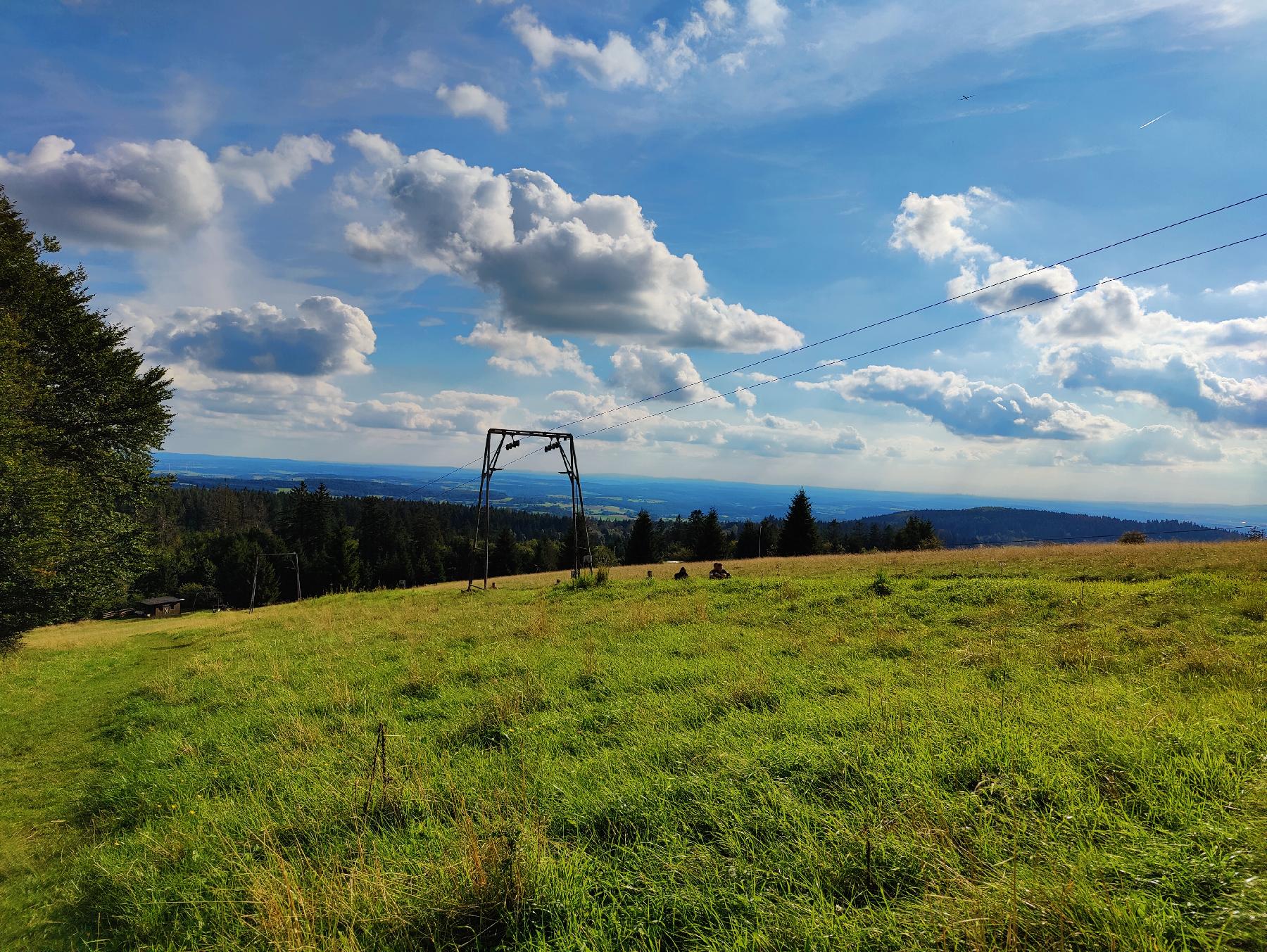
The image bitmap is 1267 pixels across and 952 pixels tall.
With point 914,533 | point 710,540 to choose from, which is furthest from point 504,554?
point 914,533

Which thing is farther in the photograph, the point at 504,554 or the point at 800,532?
the point at 504,554

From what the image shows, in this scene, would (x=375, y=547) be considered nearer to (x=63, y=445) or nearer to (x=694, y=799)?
(x=63, y=445)

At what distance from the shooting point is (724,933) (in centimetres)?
301

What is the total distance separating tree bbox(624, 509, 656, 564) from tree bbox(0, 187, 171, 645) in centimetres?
5926

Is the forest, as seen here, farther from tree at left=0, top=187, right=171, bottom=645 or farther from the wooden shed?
tree at left=0, top=187, right=171, bottom=645

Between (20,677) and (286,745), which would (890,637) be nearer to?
(286,745)

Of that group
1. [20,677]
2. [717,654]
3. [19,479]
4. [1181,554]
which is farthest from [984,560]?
[19,479]

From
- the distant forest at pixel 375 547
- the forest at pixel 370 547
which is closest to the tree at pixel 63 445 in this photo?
the forest at pixel 370 547

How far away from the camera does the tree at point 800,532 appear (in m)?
67.3

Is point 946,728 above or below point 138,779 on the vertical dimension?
above

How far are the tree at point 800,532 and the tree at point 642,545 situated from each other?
20.0 m

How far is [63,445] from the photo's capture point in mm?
22188

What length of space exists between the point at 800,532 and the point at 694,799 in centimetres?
6674

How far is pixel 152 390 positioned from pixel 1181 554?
142 ft
